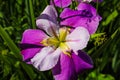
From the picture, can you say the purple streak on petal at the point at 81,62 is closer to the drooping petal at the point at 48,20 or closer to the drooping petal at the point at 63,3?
the drooping petal at the point at 48,20

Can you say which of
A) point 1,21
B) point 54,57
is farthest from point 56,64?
point 1,21

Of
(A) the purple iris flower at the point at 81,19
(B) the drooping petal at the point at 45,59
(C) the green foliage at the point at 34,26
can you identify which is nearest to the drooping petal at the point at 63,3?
(C) the green foliage at the point at 34,26

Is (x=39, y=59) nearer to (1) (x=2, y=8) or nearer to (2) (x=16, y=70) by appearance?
(2) (x=16, y=70)

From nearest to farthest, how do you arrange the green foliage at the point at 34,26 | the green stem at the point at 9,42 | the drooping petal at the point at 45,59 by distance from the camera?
the drooping petal at the point at 45,59 → the green stem at the point at 9,42 → the green foliage at the point at 34,26

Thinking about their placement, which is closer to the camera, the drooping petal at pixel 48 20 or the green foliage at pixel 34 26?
the drooping petal at pixel 48 20

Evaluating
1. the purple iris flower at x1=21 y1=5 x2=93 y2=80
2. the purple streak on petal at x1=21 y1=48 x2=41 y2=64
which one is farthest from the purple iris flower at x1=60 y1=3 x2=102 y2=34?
the purple streak on petal at x1=21 y1=48 x2=41 y2=64

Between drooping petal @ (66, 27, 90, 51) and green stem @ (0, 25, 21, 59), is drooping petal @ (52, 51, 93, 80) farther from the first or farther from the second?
green stem @ (0, 25, 21, 59)
